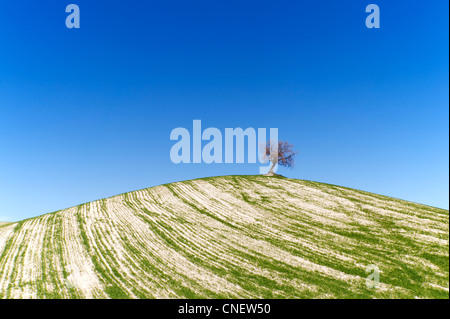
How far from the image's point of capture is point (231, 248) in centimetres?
2838

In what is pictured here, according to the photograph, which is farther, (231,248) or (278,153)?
(278,153)

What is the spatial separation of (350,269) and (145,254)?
61.8 feet

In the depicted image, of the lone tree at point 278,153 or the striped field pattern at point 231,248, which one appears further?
the lone tree at point 278,153

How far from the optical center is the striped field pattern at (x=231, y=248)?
2127cm

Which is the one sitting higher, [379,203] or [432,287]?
[379,203]

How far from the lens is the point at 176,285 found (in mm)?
21719

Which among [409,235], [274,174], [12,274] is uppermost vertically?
[274,174]

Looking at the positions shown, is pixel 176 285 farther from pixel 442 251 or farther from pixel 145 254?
pixel 442 251

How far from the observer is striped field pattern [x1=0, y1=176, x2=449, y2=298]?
Result: 21.3m

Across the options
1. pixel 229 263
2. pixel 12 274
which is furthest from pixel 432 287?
pixel 12 274

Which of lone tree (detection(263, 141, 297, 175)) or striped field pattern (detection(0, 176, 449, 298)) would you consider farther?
lone tree (detection(263, 141, 297, 175))

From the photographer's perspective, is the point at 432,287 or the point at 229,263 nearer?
the point at 432,287
